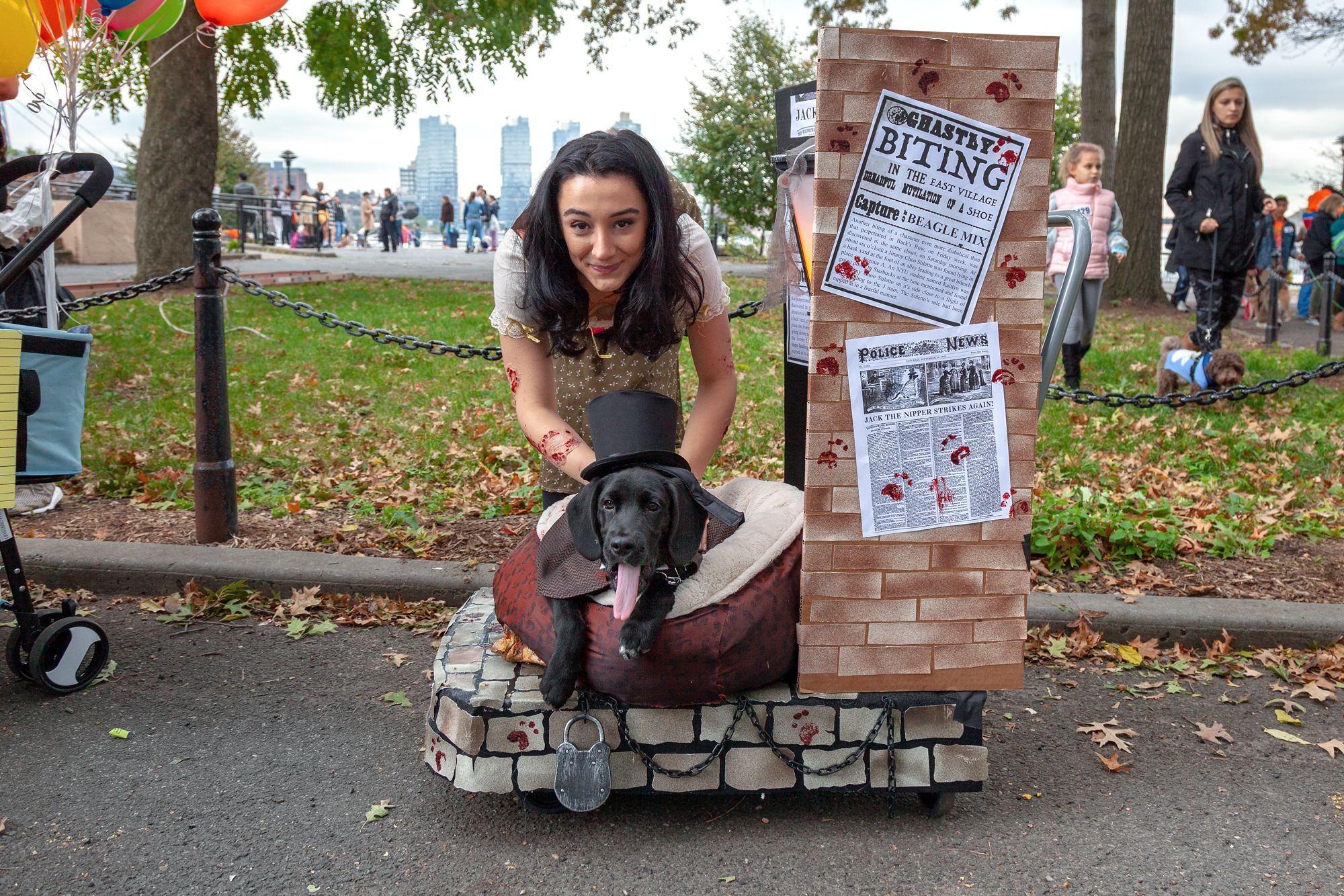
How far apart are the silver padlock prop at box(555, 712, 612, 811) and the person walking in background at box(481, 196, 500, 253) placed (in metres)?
31.9

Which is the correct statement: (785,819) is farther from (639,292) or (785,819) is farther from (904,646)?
(639,292)

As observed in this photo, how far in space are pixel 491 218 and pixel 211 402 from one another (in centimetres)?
3055

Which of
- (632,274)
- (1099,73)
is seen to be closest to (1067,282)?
(632,274)

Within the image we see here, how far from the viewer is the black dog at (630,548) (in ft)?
7.18

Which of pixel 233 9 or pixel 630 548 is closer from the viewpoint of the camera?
pixel 630 548

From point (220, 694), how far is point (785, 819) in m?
1.85

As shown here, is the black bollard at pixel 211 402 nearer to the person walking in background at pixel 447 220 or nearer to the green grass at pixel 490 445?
the green grass at pixel 490 445

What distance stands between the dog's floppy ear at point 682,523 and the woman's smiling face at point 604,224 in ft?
2.11

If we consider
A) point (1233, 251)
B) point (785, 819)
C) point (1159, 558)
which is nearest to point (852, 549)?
point (785, 819)

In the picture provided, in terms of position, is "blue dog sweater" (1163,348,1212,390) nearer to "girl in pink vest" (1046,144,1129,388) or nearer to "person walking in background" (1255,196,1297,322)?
"girl in pink vest" (1046,144,1129,388)

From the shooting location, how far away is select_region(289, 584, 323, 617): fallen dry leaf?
388 centimetres

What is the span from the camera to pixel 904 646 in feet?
8.11

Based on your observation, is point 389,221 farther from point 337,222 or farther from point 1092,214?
point 1092,214

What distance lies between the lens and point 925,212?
2.29 meters
